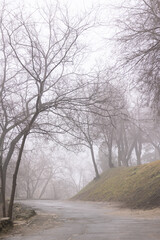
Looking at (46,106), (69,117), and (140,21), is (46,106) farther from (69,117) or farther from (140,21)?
(140,21)

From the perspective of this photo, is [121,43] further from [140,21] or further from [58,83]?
[58,83]

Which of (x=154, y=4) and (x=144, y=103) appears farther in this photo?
(x=144, y=103)

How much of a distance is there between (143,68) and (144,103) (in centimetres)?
177

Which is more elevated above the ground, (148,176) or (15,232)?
(148,176)

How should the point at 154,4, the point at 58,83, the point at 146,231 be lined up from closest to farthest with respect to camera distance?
1. the point at 146,231
2. the point at 154,4
3. the point at 58,83

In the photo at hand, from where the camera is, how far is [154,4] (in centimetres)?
750

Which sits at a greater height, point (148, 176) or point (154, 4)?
point (154, 4)

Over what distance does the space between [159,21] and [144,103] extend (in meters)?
3.35

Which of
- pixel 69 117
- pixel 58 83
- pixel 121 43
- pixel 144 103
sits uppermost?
pixel 121 43

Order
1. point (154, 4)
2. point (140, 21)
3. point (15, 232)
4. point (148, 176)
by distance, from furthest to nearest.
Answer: point (148, 176) → point (140, 21) → point (154, 4) → point (15, 232)

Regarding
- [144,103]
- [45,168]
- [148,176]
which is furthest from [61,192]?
[144,103]

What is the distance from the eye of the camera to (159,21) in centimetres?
759

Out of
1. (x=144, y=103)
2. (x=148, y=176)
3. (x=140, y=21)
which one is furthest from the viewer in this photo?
(x=148, y=176)

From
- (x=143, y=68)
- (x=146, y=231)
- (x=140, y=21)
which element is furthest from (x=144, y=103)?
(x=146, y=231)
